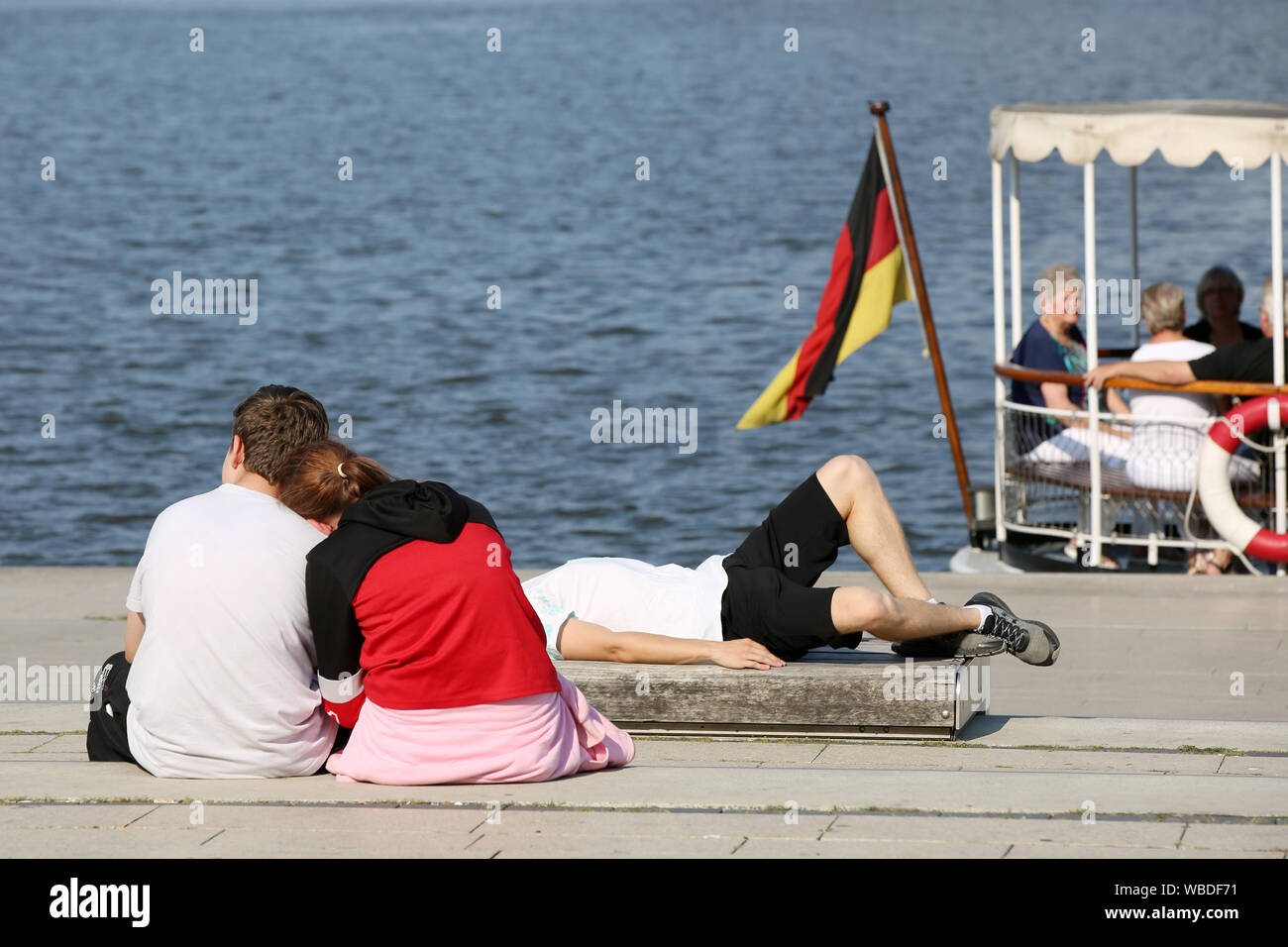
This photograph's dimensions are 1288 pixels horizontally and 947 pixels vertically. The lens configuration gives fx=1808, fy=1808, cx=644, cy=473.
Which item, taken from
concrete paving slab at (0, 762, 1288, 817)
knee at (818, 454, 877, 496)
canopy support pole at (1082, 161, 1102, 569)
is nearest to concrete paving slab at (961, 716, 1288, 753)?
concrete paving slab at (0, 762, 1288, 817)

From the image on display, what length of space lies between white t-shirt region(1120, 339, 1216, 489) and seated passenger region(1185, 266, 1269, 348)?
14.8 inches

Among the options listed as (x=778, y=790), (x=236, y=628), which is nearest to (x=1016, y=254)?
(x=778, y=790)

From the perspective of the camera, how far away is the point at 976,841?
4.13m

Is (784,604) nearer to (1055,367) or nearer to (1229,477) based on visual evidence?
(1229,477)

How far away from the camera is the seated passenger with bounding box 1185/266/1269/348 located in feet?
34.8

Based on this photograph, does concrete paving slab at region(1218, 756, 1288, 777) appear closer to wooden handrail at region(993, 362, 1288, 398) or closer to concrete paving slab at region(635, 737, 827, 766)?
concrete paving slab at region(635, 737, 827, 766)

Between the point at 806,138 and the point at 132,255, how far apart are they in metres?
22.6

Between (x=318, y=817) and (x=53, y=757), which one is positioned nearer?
(x=318, y=817)

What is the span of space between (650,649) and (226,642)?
1422 mm

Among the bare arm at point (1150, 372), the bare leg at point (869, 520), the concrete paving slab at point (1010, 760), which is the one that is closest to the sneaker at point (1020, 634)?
the bare leg at point (869, 520)

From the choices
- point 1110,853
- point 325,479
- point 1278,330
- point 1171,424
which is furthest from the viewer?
point 1171,424

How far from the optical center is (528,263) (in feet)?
104

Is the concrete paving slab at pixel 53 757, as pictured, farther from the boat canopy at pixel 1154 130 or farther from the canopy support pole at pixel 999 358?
the canopy support pole at pixel 999 358
